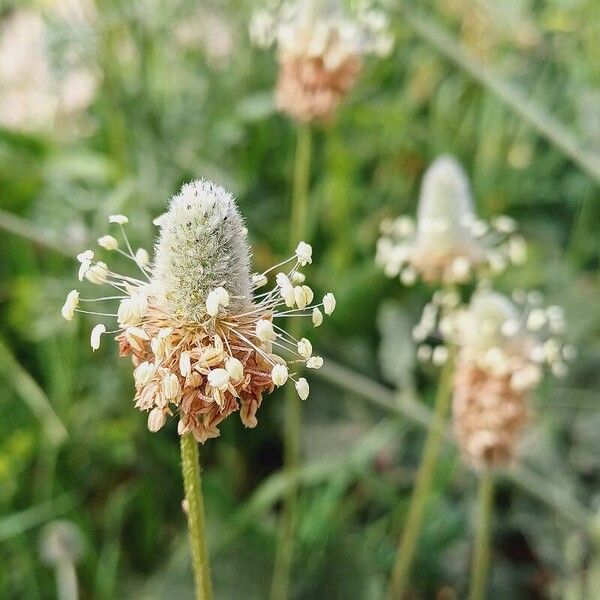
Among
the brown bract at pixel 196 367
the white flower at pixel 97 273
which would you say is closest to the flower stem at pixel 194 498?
the brown bract at pixel 196 367

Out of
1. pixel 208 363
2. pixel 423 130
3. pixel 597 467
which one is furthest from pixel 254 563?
pixel 423 130

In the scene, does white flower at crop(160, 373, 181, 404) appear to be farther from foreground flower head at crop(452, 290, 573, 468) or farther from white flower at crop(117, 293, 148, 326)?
foreground flower head at crop(452, 290, 573, 468)

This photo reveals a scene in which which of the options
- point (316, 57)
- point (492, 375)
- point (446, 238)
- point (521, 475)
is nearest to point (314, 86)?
point (316, 57)

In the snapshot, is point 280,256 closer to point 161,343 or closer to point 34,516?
point 34,516

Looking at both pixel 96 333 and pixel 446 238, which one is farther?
pixel 446 238

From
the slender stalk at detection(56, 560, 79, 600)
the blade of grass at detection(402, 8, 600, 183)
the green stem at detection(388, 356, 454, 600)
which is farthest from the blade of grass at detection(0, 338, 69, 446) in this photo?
the blade of grass at detection(402, 8, 600, 183)

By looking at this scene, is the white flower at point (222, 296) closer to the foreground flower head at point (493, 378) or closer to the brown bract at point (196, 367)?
the brown bract at point (196, 367)
